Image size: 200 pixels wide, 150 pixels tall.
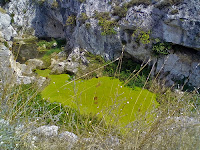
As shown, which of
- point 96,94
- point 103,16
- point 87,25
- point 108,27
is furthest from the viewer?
point 87,25

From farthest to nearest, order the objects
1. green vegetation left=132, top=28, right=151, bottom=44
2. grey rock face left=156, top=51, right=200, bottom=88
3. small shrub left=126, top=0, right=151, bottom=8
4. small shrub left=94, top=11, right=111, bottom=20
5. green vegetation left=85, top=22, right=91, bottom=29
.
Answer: green vegetation left=85, top=22, right=91, bottom=29 < small shrub left=94, top=11, right=111, bottom=20 < small shrub left=126, top=0, right=151, bottom=8 < green vegetation left=132, top=28, right=151, bottom=44 < grey rock face left=156, top=51, right=200, bottom=88

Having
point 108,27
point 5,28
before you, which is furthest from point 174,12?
point 5,28

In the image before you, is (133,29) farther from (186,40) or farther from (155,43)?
(186,40)

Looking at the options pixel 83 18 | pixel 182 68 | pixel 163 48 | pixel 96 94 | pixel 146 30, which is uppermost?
pixel 83 18

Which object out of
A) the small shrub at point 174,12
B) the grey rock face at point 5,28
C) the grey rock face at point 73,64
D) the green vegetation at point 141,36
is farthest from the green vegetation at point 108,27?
the grey rock face at point 5,28

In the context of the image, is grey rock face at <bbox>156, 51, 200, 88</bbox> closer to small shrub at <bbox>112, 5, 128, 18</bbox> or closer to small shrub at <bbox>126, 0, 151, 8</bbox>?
small shrub at <bbox>126, 0, 151, 8</bbox>

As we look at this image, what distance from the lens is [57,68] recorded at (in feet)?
39.5

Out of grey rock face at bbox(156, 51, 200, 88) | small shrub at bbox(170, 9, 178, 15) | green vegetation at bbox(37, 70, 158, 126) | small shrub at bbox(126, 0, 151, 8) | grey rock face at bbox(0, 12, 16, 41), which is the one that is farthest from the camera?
grey rock face at bbox(0, 12, 16, 41)

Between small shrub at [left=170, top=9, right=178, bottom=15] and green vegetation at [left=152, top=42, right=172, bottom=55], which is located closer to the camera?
small shrub at [left=170, top=9, right=178, bottom=15]

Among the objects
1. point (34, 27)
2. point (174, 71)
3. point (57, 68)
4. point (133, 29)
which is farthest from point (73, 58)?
point (34, 27)

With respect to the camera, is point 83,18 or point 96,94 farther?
point 83,18

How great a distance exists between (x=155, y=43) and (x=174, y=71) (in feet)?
5.95

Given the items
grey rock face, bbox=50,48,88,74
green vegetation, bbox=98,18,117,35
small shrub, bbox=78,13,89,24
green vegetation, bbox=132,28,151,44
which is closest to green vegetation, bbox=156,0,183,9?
green vegetation, bbox=132,28,151,44

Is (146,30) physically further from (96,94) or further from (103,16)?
(96,94)
